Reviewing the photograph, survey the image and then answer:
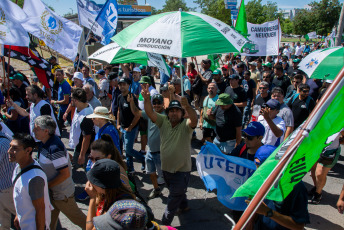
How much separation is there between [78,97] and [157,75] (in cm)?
1214

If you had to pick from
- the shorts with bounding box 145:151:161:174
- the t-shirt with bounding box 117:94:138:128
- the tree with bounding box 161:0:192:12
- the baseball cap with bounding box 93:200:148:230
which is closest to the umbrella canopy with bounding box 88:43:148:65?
the t-shirt with bounding box 117:94:138:128

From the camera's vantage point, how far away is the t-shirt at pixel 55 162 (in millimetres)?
3225


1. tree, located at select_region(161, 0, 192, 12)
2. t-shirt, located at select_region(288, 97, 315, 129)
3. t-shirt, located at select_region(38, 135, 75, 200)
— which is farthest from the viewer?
tree, located at select_region(161, 0, 192, 12)

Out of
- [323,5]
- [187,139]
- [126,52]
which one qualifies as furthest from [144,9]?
[187,139]

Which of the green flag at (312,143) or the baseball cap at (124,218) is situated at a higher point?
the green flag at (312,143)

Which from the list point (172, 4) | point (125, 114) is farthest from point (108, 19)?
point (172, 4)

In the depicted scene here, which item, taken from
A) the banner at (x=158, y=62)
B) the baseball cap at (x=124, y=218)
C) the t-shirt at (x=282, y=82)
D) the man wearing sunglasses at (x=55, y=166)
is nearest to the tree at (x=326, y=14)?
the t-shirt at (x=282, y=82)

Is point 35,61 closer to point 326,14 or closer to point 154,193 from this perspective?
point 154,193

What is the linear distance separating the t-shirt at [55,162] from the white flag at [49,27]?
2.61 metres

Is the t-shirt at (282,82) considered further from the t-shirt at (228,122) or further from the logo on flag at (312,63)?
the t-shirt at (228,122)

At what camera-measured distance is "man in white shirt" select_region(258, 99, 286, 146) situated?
4.05 m

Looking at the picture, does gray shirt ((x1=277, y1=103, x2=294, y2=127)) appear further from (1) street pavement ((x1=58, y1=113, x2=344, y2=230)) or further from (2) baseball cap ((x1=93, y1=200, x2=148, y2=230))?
(2) baseball cap ((x1=93, y1=200, x2=148, y2=230))

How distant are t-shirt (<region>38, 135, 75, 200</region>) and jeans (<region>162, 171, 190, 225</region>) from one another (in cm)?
128

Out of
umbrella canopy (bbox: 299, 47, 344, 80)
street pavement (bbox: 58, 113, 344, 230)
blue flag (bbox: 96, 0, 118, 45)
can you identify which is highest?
blue flag (bbox: 96, 0, 118, 45)
